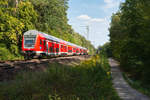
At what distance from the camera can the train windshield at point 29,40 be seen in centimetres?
1927

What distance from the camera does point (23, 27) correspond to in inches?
1155

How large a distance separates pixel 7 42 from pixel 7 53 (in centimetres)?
210

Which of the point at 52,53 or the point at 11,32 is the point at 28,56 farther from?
the point at 11,32

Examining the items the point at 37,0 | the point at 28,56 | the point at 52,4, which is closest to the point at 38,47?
the point at 28,56

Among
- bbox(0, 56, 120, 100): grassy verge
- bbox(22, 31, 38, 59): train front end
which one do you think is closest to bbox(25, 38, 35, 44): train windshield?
bbox(22, 31, 38, 59): train front end

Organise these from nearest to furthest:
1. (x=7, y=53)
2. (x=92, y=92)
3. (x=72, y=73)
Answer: (x=92, y=92), (x=72, y=73), (x=7, y=53)

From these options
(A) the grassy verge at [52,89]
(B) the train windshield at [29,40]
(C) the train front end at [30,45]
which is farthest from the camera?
(B) the train windshield at [29,40]

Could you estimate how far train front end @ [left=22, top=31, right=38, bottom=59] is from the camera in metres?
19.0

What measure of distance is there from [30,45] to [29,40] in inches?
27.8

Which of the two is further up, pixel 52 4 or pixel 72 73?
pixel 52 4

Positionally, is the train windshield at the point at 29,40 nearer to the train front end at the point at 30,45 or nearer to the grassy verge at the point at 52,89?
the train front end at the point at 30,45

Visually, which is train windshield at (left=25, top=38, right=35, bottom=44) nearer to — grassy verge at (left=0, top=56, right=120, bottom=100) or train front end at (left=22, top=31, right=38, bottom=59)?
train front end at (left=22, top=31, right=38, bottom=59)

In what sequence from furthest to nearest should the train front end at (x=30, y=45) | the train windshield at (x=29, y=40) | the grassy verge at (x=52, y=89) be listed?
the train windshield at (x=29, y=40) → the train front end at (x=30, y=45) → the grassy verge at (x=52, y=89)

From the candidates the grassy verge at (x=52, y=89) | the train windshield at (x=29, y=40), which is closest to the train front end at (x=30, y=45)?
the train windshield at (x=29, y=40)
